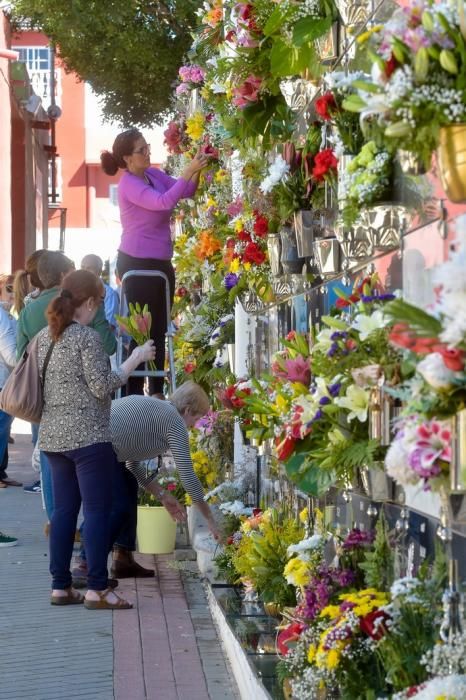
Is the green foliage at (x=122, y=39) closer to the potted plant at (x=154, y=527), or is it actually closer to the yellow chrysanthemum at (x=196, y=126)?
the yellow chrysanthemum at (x=196, y=126)

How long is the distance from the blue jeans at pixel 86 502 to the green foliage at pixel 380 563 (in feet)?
10.1

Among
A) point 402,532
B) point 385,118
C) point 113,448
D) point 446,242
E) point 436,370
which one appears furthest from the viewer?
point 113,448

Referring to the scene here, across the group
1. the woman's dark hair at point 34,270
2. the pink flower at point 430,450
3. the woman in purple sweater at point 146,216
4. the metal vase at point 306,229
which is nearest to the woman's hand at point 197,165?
the woman in purple sweater at point 146,216

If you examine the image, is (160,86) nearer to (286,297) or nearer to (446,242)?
(286,297)

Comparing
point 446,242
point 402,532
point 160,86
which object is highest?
point 160,86

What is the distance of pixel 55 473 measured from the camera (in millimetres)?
7145

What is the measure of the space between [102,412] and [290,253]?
5.99ft

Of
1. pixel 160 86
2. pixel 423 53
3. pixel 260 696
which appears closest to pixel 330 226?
pixel 260 696

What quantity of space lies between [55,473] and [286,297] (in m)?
1.77

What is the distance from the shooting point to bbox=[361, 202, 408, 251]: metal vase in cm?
369

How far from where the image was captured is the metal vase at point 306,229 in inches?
201

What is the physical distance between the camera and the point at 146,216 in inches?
366

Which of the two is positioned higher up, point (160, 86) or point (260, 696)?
point (160, 86)

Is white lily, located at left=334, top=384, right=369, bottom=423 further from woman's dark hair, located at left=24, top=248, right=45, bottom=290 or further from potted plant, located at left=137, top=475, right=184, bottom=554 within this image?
woman's dark hair, located at left=24, top=248, right=45, bottom=290
